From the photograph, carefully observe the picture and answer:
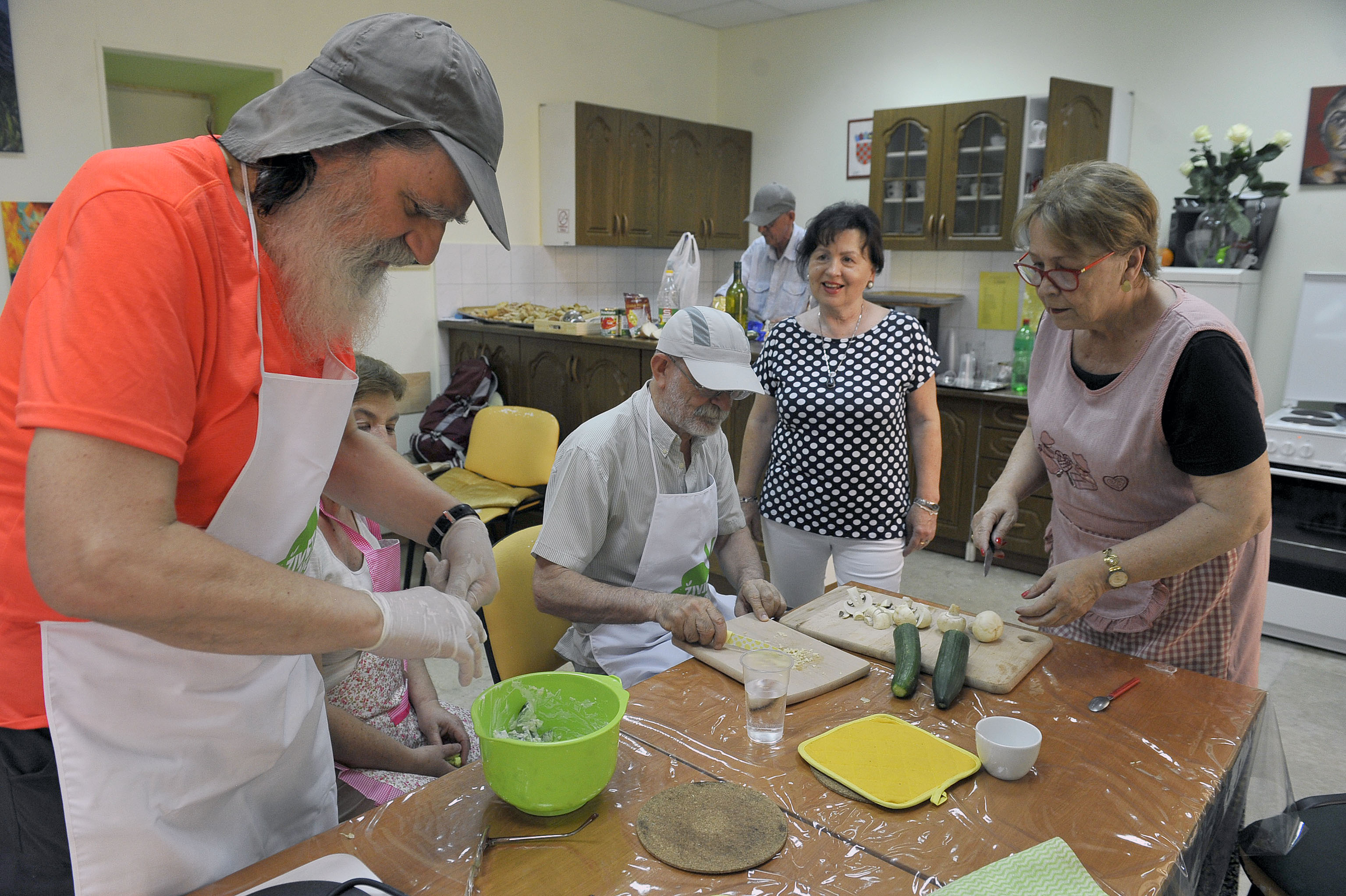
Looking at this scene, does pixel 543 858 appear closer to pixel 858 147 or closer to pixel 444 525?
pixel 444 525

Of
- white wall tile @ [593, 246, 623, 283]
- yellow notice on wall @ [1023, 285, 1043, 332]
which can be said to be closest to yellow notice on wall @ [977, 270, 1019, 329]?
yellow notice on wall @ [1023, 285, 1043, 332]

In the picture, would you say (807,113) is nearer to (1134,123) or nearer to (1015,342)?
(1134,123)

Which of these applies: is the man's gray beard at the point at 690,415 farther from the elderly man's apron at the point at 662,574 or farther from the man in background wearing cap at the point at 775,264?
the man in background wearing cap at the point at 775,264

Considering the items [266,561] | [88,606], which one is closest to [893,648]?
[266,561]

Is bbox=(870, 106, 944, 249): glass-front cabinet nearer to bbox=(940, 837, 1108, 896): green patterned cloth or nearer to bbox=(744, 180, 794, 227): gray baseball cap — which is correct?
bbox=(744, 180, 794, 227): gray baseball cap

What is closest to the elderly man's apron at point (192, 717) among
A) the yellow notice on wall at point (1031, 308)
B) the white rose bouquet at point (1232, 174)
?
the white rose bouquet at point (1232, 174)

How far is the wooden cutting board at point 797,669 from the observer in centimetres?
147

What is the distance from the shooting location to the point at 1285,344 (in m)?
4.15

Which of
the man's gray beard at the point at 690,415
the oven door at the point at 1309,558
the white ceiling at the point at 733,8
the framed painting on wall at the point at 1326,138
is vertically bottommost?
the oven door at the point at 1309,558

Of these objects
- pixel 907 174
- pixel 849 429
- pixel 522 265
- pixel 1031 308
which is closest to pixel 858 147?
pixel 907 174

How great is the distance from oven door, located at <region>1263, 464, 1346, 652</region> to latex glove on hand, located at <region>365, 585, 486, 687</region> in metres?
3.29

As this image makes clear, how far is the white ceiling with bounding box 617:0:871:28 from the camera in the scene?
18.7ft

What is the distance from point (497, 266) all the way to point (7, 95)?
249 centimetres

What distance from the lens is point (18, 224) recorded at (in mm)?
3832
